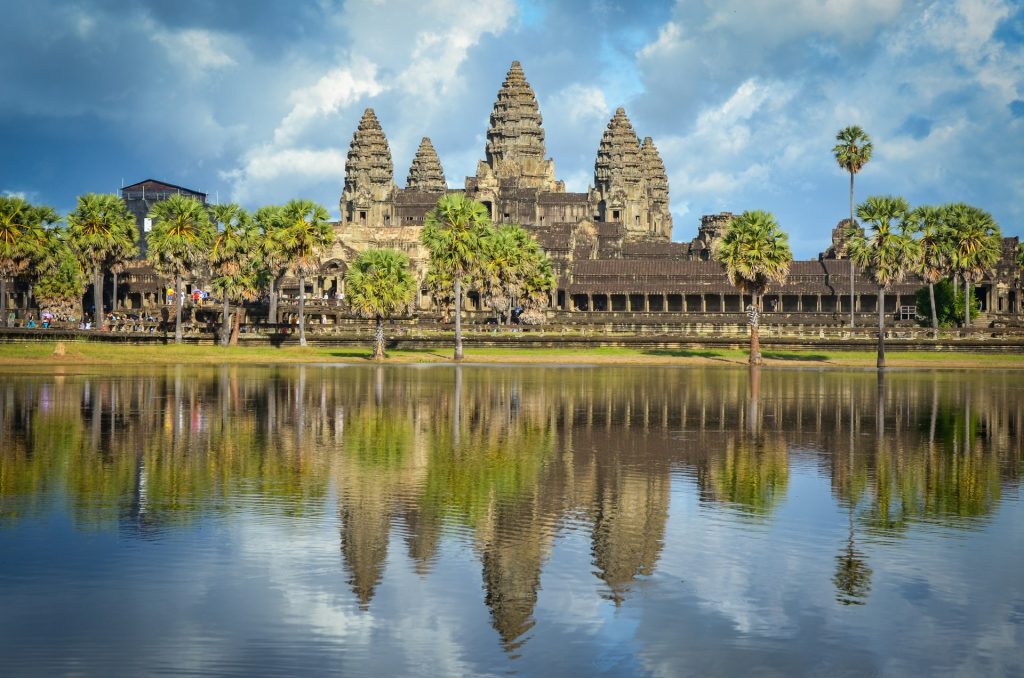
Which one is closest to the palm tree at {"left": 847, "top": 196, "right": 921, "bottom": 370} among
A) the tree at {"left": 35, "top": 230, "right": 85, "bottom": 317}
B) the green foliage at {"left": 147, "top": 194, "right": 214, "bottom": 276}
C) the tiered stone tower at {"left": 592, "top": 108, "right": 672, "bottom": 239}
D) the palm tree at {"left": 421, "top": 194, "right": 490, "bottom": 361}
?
the palm tree at {"left": 421, "top": 194, "right": 490, "bottom": 361}

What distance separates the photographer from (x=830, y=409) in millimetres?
44125

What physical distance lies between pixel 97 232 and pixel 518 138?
9838 cm

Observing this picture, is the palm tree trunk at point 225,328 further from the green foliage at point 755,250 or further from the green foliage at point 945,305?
the green foliage at point 945,305

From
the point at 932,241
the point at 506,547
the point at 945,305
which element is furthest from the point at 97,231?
the point at 506,547

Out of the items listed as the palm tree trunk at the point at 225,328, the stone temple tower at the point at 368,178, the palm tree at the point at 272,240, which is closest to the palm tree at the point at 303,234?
the palm tree at the point at 272,240

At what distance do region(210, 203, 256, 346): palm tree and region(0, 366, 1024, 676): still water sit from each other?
55.4 metres

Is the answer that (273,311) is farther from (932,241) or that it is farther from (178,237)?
(932,241)

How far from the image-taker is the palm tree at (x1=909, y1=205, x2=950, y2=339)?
89.6 metres

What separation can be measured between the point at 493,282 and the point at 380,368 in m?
23.2

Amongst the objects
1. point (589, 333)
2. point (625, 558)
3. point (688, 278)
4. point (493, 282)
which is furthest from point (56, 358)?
point (688, 278)

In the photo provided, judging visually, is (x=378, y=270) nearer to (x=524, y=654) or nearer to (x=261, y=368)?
(x=261, y=368)

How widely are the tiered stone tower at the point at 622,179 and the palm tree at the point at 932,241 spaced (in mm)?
89348

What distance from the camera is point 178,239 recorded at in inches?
3541

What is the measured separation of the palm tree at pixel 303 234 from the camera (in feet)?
292
